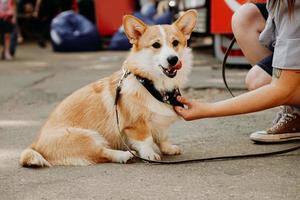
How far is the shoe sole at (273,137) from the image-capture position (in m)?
2.97

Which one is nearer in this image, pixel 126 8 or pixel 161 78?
pixel 161 78

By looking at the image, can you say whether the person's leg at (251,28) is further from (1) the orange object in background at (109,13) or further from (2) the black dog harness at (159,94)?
(1) the orange object in background at (109,13)

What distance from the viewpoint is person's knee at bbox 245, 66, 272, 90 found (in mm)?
2857

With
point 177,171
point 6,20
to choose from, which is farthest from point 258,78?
point 6,20

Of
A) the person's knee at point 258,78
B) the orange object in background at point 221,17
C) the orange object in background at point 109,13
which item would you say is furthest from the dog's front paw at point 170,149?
the orange object in background at point 109,13

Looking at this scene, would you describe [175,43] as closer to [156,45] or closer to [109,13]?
[156,45]

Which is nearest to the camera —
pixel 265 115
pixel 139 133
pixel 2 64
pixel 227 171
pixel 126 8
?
pixel 227 171

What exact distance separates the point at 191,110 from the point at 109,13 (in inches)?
272

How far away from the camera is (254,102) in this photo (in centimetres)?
254

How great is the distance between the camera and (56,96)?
4863mm

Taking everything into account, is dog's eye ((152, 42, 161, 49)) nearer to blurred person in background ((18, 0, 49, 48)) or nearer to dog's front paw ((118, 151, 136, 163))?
dog's front paw ((118, 151, 136, 163))

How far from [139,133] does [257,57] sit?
92cm

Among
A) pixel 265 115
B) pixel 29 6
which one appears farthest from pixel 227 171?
pixel 29 6

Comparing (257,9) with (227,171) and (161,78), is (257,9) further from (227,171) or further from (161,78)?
(227,171)
